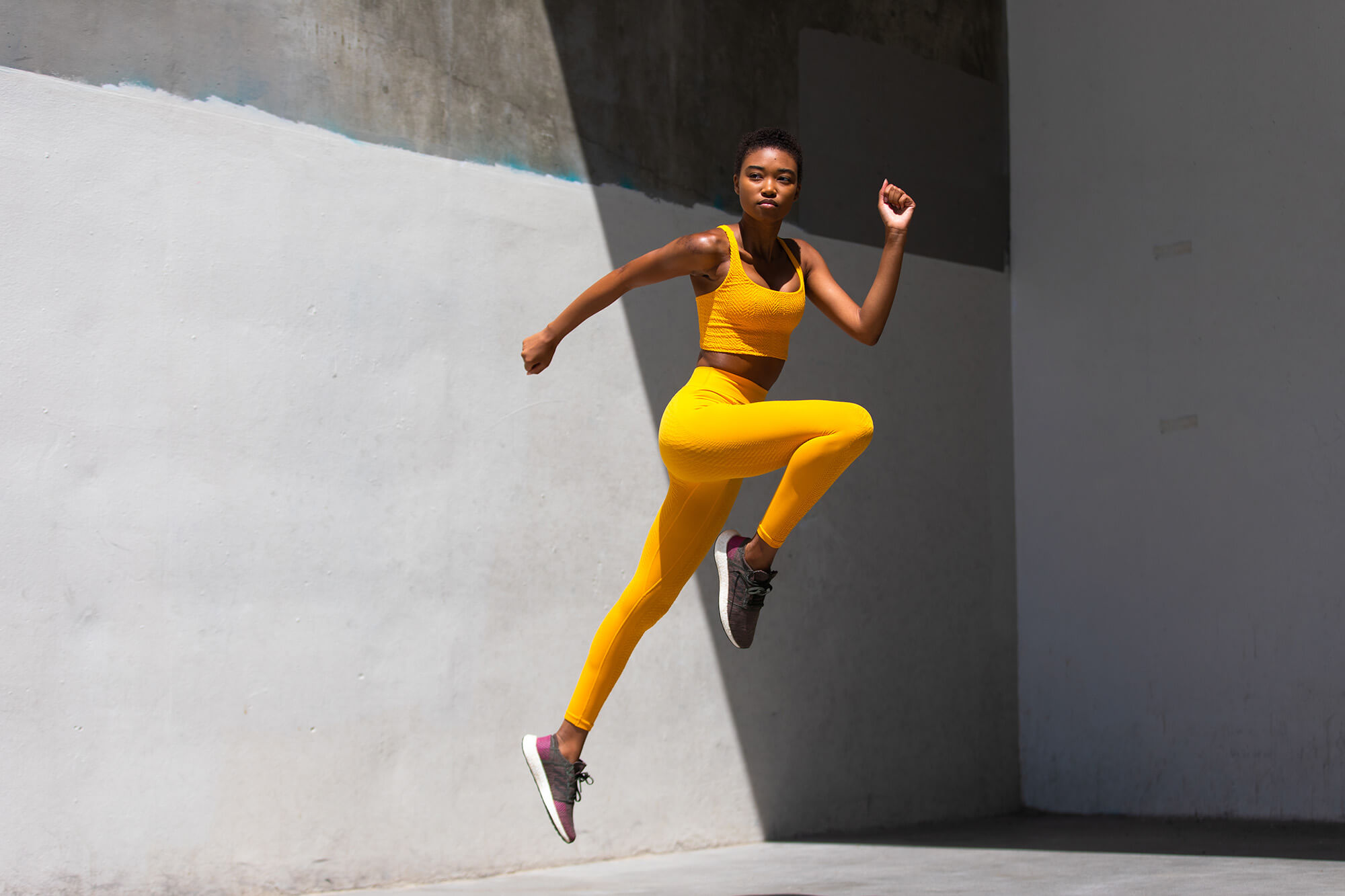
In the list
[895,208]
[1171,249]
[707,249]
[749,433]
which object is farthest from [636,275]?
[1171,249]

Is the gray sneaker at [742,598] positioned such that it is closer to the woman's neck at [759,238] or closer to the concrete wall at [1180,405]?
the woman's neck at [759,238]

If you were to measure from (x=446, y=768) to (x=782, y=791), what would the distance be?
1.72 meters

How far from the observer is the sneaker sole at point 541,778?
135 inches

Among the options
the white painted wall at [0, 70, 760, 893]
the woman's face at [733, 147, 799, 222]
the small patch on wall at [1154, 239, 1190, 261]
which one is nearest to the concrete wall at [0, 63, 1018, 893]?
the white painted wall at [0, 70, 760, 893]

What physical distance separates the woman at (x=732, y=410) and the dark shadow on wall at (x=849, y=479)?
7.20 feet

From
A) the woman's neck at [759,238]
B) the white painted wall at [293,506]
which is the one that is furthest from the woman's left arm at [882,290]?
the white painted wall at [293,506]

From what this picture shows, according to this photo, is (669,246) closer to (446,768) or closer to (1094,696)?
(446,768)

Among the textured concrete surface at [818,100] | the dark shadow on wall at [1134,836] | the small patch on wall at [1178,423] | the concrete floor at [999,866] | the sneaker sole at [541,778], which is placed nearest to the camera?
the sneaker sole at [541,778]

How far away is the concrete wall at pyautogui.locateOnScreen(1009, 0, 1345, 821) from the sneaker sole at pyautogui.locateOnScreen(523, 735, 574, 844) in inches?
160

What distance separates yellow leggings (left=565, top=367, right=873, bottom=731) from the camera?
3.16 metres

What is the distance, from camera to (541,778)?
139 inches

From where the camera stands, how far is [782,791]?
6.04 m

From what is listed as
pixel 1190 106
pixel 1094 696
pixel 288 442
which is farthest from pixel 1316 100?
pixel 288 442

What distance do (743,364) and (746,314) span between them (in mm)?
129
